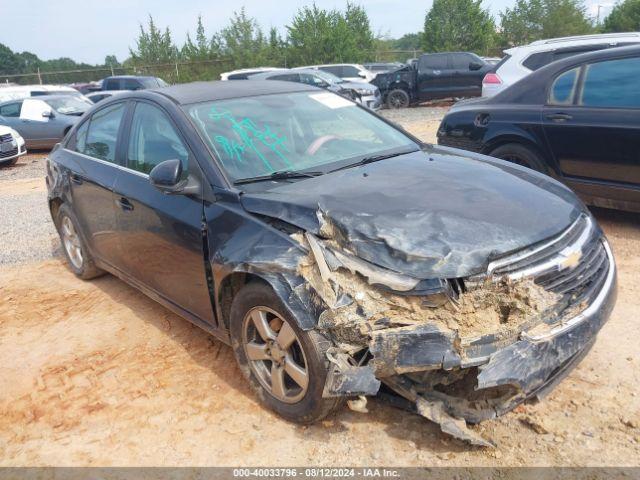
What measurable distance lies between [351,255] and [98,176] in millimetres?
2608

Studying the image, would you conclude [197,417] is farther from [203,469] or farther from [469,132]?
[469,132]

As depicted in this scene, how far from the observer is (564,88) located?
17.8 ft

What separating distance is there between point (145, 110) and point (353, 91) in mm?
13075

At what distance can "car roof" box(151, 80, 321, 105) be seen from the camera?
377cm

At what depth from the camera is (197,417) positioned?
308 cm

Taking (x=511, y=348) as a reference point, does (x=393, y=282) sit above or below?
above

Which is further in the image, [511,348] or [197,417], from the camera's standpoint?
[197,417]

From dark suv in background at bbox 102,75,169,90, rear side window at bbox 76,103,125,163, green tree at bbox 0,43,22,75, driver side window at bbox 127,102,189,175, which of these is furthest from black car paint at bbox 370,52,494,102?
green tree at bbox 0,43,22,75

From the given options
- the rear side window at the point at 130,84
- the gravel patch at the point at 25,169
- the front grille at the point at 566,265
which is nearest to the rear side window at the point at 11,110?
the gravel patch at the point at 25,169

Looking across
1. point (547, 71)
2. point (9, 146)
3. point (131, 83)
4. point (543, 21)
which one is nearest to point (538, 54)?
point (547, 71)

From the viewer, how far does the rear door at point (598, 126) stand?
487cm

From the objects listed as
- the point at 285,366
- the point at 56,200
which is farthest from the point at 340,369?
the point at 56,200

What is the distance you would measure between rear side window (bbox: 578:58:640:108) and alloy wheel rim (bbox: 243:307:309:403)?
395 cm

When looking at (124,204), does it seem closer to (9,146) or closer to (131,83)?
(9,146)
